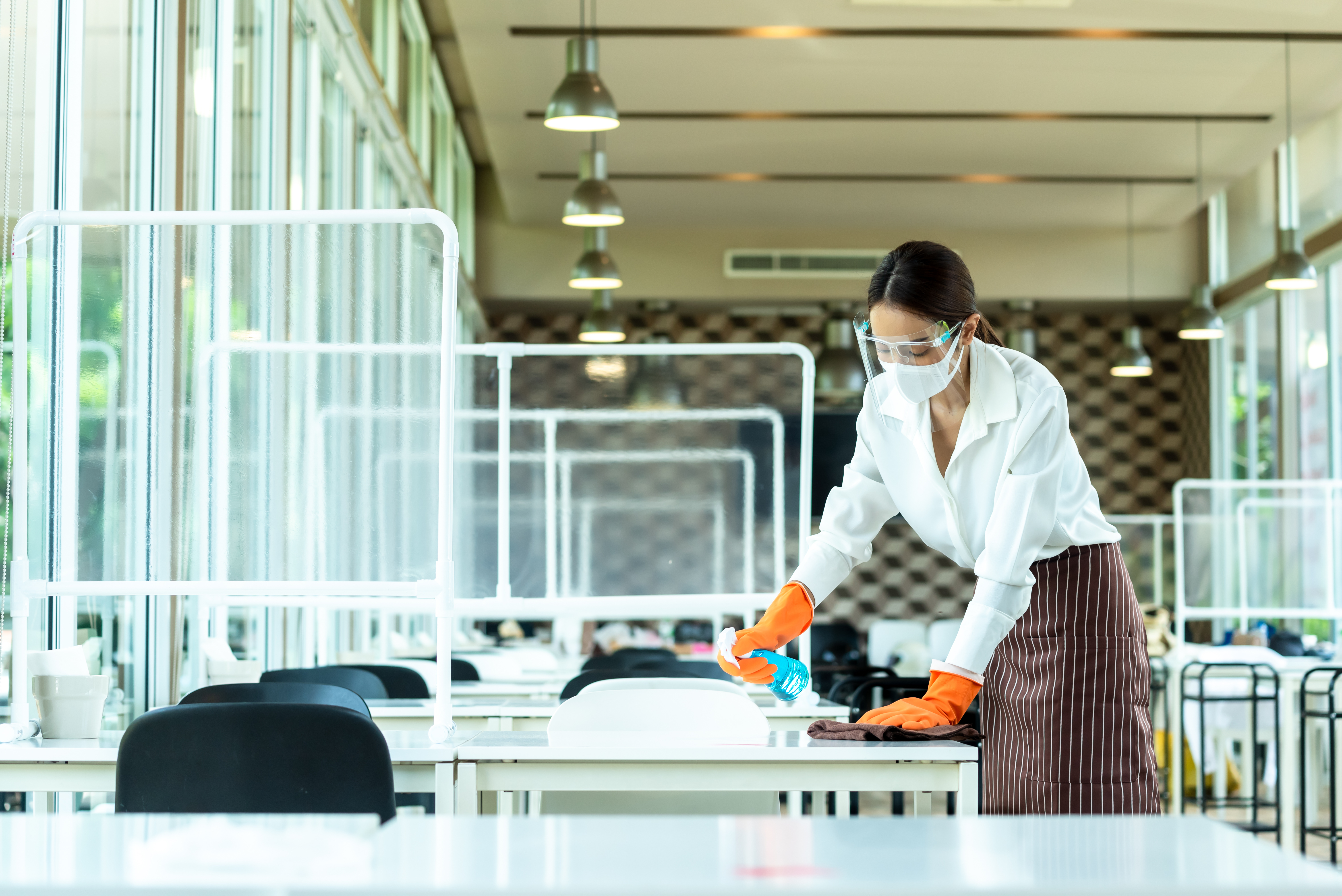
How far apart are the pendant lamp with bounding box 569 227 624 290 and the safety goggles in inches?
192

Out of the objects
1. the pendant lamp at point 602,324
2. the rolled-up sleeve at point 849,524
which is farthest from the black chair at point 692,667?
the pendant lamp at point 602,324

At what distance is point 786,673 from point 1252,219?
356 inches

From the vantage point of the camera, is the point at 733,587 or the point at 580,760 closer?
the point at 580,760

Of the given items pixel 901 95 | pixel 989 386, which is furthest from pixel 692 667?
pixel 901 95

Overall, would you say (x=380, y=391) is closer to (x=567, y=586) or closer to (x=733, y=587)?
(x=567, y=586)

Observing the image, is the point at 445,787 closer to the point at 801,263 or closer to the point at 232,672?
the point at 232,672

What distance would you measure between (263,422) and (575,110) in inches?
104

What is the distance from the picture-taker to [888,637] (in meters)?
10.2

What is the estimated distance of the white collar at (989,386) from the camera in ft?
5.99

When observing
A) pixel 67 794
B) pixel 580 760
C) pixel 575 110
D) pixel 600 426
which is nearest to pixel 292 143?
pixel 575 110

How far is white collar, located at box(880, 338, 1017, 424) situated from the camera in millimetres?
1826

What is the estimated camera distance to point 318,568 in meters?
2.51

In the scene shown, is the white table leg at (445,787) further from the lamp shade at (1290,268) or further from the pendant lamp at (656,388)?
the lamp shade at (1290,268)

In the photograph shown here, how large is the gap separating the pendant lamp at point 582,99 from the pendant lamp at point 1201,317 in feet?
14.0
